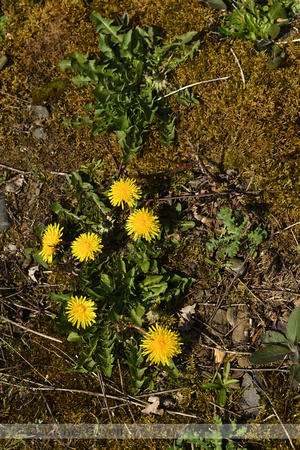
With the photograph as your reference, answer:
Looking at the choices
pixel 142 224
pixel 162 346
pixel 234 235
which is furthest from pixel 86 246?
pixel 234 235

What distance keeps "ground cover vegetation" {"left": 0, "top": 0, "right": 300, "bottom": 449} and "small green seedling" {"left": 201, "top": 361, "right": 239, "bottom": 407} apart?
0.01 metres

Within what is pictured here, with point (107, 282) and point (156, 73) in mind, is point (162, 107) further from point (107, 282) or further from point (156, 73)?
point (107, 282)

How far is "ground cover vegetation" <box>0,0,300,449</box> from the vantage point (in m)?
3.16

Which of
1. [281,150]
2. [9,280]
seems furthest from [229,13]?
[9,280]

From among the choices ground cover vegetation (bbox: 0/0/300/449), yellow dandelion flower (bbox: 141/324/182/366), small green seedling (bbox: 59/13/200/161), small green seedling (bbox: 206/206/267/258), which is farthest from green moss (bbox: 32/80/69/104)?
yellow dandelion flower (bbox: 141/324/182/366)

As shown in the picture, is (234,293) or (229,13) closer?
(234,293)

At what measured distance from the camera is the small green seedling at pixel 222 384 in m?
3.08

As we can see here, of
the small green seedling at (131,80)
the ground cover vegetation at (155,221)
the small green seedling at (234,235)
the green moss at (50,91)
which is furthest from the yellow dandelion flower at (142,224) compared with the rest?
the green moss at (50,91)

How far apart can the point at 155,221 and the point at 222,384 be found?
5.33ft

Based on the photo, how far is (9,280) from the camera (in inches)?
145

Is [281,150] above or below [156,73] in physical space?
below

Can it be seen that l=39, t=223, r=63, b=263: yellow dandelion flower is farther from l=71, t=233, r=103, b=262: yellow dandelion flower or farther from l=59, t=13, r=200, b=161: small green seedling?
l=59, t=13, r=200, b=161: small green seedling

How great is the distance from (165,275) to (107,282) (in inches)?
22.2

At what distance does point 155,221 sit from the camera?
10.0 ft
